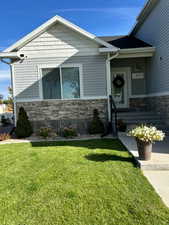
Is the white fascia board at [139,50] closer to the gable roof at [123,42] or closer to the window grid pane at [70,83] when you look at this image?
the gable roof at [123,42]

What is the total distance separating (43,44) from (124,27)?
25.8 ft

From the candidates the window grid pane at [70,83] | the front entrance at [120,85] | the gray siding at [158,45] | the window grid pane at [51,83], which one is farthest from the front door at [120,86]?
the window grid pane at [51,83]

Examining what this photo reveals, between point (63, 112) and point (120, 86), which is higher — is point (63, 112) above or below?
below

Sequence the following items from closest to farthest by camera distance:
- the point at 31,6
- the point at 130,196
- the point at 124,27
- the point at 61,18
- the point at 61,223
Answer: the point at 61,223
the point at 130,196
the point at 61,18
the point at 31,6
the point at 124,27

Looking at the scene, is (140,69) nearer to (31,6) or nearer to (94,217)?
(31,6)

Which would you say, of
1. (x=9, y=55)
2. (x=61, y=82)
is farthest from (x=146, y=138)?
(x=9, y=55)

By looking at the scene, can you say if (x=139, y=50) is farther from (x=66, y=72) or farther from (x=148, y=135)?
(x=148, y=135)

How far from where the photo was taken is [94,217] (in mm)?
2164

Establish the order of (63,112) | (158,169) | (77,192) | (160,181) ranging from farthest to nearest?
(63,112), (158,169), (160,181), (77,192)

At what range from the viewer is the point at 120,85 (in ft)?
30.7

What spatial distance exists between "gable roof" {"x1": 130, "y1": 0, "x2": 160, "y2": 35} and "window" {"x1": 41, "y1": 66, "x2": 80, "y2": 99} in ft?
14.3

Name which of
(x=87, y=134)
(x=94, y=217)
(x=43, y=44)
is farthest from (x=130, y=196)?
(x=43, y=44)

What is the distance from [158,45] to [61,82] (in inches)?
180

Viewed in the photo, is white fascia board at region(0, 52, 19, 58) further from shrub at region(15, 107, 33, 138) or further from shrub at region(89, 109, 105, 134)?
shrub at region(89, 109, 105, 134)
